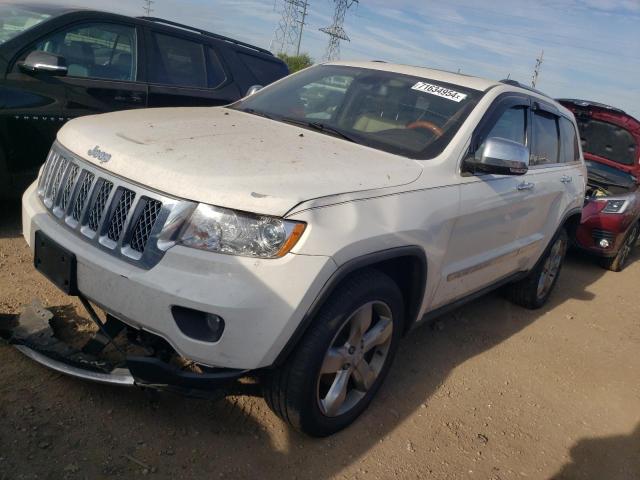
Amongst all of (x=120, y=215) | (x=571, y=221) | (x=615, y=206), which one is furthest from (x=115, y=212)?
(x=615, y=206)

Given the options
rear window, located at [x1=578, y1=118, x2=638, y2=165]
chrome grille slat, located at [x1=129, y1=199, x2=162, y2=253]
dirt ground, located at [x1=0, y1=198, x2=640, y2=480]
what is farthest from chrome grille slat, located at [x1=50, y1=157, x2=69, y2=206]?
rear window, located at [x1=578, y1=118, x2=638, y2=165]

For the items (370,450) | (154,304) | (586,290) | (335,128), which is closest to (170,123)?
(335,128)

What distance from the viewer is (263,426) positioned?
2.82 meters

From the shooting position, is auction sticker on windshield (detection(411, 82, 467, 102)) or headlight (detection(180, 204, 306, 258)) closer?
headlight (detection(180, 204, 306, 258))

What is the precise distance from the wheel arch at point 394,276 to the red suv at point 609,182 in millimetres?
4722

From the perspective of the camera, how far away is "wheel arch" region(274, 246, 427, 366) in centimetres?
233

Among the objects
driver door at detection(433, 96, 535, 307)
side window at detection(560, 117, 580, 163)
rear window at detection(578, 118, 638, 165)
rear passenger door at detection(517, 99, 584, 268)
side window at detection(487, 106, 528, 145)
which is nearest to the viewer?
driver door at detection(433, 96, 535, 307)

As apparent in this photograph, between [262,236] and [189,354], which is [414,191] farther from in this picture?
[189,354]

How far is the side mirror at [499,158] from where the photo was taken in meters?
3.09

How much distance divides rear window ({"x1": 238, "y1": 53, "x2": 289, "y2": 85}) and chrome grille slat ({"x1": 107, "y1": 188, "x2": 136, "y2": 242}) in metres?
4.15

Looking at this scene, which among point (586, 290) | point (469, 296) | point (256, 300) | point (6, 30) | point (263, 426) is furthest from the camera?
point (586, 290)

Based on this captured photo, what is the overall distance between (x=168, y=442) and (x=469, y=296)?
6.88 feet

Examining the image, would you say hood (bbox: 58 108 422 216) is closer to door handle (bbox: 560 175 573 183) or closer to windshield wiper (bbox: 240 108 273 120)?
windshield wiper (bbox: 240 108 273 120)

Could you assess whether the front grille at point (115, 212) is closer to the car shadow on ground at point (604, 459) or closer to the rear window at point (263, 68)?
the car shadow on ground at point (604, 459)
